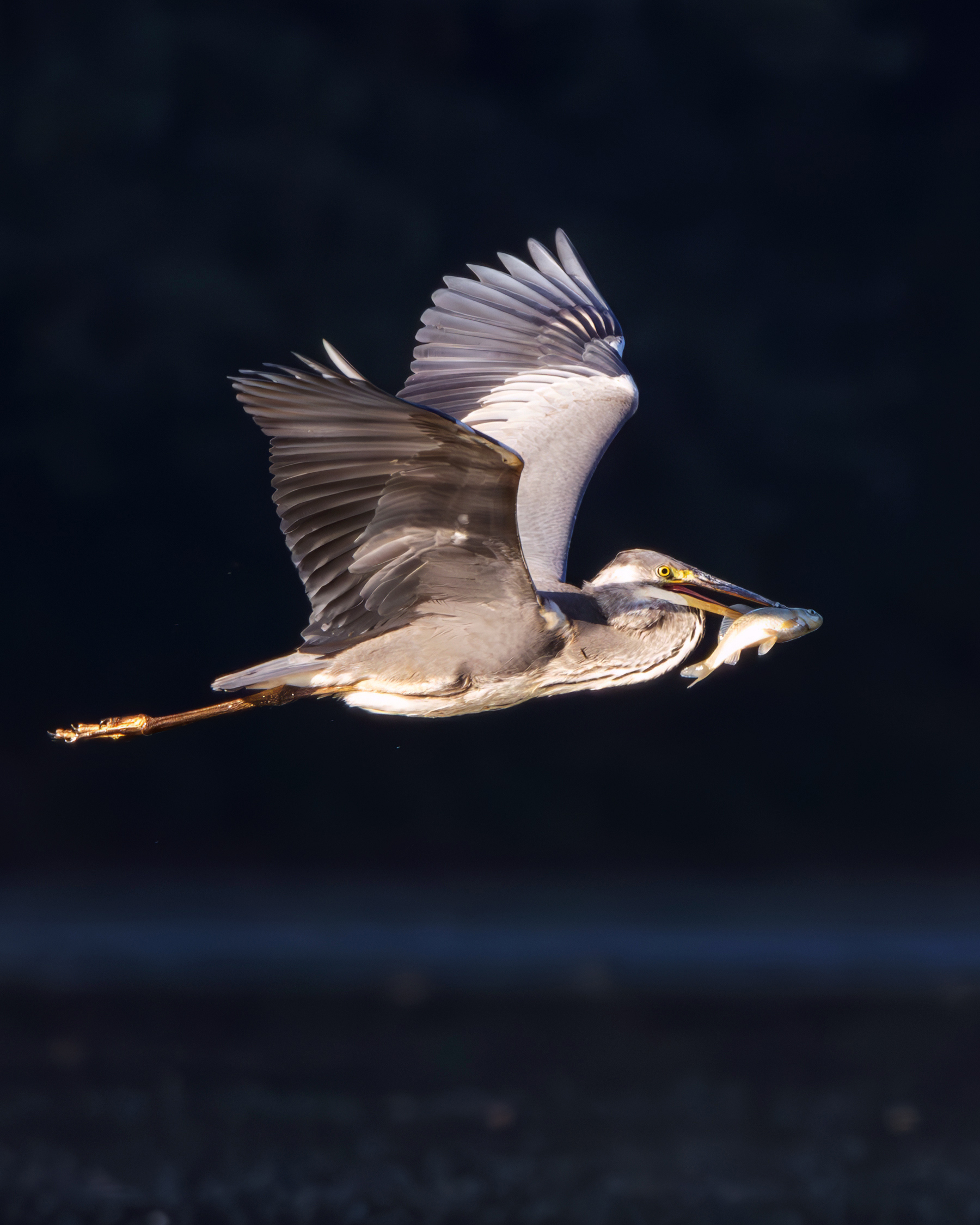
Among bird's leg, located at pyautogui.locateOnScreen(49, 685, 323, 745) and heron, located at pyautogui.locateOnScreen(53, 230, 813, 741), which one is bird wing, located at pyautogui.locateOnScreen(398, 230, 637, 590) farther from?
bird's leg, located at pyautogui.locateOnScreen(49, 685, 323, 745)

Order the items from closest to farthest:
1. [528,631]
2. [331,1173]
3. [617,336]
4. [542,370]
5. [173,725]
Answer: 1. [528,631]
2. [173,725]
3. [542,370]
4. [617,336]
5. [331,1173]

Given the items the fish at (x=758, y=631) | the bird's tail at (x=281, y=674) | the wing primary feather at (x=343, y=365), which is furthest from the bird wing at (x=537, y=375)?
the wing primary feather at (x=343, y=365)

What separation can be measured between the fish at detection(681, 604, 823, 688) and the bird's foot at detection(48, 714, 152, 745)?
3.88 feet

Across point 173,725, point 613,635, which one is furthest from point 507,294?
point 173,725

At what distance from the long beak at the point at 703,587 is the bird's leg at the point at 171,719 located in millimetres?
842

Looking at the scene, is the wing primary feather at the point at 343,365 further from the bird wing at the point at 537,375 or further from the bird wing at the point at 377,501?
the bird wing at the point at 537,375

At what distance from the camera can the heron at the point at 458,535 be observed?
225cm

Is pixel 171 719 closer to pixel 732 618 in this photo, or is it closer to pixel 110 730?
pixel 110 730

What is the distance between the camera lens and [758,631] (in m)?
2.73

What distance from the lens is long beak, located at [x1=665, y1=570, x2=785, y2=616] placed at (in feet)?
9.87

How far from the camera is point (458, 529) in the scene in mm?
2461

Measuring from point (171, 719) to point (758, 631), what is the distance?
1278 mm

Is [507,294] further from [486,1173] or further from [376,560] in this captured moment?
[486,1173]

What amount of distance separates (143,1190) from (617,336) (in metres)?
4.23
